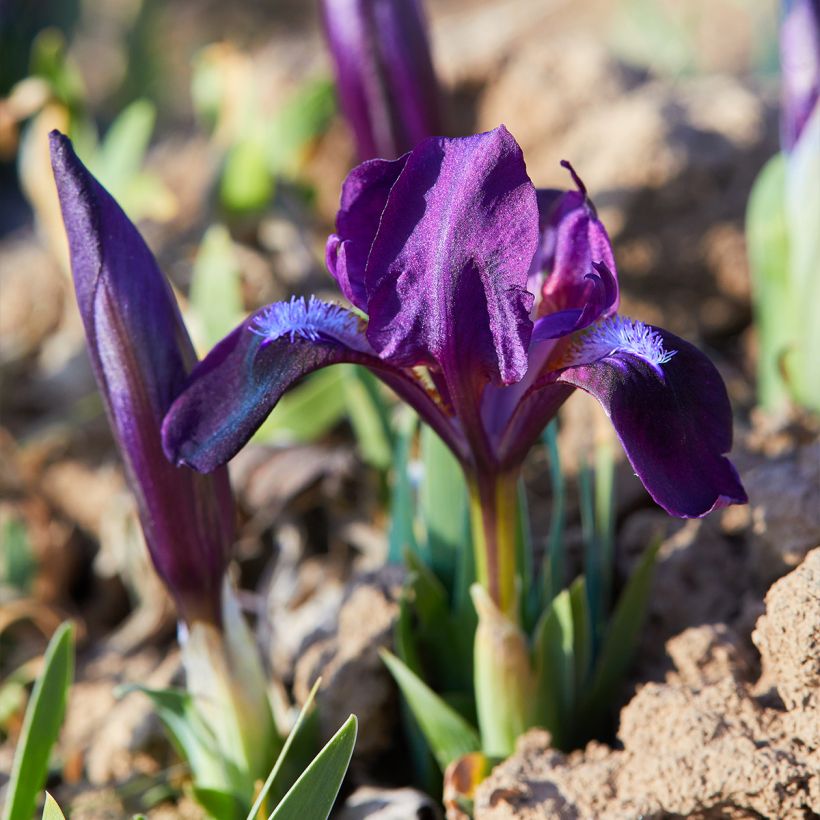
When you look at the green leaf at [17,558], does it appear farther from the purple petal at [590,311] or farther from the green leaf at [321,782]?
the purple petal at [590,311]

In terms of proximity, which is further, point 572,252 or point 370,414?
point 370,414

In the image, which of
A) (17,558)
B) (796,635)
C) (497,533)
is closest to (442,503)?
(497,533)

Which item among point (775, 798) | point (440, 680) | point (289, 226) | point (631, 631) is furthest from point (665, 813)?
point (289, 226)

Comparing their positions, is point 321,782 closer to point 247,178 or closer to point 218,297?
point 218,297

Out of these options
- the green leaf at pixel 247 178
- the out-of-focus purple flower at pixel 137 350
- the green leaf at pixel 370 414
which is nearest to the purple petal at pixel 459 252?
the out-of-focus purple flower at pixel 137 350

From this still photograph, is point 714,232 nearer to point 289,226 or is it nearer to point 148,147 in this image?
point 289,226

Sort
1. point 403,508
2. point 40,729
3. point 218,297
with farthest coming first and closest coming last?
point 218,297 < point 403,508 < point 40,729
